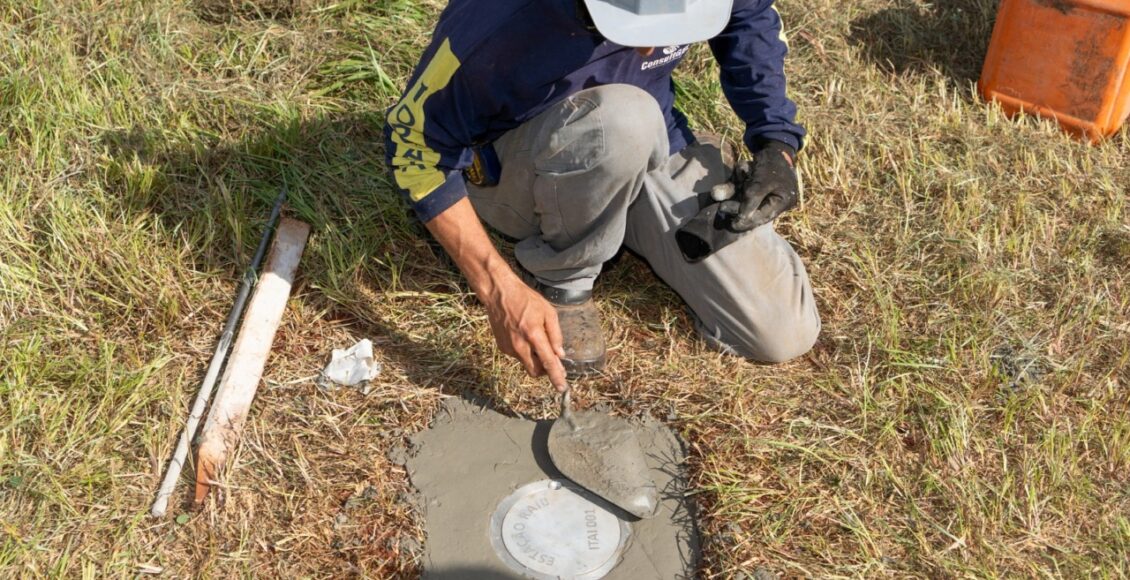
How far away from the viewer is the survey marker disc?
87.9 inches

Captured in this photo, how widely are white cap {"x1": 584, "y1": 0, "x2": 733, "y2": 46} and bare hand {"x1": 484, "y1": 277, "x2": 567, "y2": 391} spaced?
593 millimetres

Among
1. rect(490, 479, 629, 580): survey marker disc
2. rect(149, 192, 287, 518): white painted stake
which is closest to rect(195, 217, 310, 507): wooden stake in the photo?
rect(149, 192, 287, 518): white painted stake

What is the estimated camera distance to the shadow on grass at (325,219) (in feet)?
9.05

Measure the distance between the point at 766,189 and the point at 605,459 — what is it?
0.82 m

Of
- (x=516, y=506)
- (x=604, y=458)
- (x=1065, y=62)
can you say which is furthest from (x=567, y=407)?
(x=1065, y=62)

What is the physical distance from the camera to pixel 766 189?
8.54 ft

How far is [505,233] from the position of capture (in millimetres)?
2898

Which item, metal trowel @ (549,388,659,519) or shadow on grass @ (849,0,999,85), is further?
shadow on grass @ (849,0,999,85)

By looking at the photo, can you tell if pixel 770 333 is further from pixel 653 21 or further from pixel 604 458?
pixel 653 21

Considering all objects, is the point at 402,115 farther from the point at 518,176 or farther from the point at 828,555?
the point at 828,555

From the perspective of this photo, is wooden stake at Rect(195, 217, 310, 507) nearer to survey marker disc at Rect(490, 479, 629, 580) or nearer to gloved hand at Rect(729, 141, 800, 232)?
survey marker disc at Rect(490, 479, 629, 580)

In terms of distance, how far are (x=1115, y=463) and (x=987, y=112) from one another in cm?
149

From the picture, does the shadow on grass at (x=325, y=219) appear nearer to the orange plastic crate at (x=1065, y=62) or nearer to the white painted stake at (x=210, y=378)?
the white painted stake at (x=210, y=378)

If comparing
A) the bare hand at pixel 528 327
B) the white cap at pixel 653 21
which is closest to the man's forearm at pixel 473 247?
the bare hand at pixel 528 327
